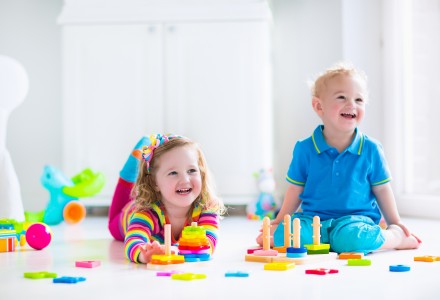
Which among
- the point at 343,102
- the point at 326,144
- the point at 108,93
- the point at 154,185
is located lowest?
the point at 154,185

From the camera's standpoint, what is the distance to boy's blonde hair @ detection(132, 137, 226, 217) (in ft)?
6.28

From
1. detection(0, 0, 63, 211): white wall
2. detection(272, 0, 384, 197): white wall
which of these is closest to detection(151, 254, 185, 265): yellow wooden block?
detection(272, 0, 384, 197): white wall

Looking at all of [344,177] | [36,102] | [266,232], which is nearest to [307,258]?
[266,232]

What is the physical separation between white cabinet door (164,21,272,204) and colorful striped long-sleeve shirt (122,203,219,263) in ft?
4.14

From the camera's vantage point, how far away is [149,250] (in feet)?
5.62

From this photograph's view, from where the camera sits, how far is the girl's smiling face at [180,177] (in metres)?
1.87

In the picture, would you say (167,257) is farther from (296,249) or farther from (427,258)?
(427,258)

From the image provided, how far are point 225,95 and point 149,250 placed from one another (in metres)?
1.58

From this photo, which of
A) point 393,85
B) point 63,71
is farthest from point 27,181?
point 393,85

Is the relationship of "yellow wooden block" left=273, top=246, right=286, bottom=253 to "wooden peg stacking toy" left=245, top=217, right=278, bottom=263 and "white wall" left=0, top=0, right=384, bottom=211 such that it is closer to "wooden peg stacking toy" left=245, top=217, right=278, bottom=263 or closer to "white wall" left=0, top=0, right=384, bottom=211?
"wooden peg stacking toy" left=245, top=217, right=278, bottom=263

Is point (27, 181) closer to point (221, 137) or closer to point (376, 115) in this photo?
point (221, 137)

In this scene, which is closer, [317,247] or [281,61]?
[317,247]

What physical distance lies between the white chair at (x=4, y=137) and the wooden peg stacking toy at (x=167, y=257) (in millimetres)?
859

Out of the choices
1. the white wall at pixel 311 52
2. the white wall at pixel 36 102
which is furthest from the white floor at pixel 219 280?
the white wall at pixel 36 102
